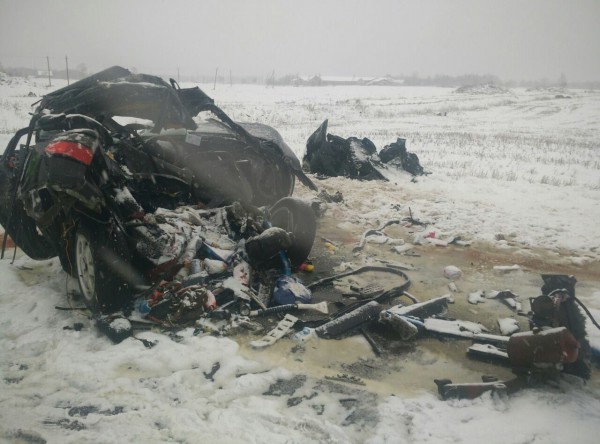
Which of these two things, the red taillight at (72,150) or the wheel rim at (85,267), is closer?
the red taillight at (72,150)

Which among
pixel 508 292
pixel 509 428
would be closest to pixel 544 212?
pixel 508 292

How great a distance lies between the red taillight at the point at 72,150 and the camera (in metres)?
3.11

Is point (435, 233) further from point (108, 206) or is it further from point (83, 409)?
point (83, 409)

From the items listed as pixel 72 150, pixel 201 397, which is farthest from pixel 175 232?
pixel 201 397

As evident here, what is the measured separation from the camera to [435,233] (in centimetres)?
646

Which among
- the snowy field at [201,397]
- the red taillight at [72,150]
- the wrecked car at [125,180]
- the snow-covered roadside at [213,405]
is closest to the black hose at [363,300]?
the snowy field at [201,397]

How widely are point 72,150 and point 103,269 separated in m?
1.00

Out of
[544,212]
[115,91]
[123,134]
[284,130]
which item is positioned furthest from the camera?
[284,130]

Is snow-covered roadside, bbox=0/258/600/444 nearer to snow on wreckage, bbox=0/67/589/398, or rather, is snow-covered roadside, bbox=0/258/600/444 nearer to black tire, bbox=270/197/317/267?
snow on wreckage, bbox=0/67/589/398

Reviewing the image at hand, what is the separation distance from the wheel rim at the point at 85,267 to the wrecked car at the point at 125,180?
10 millimetres

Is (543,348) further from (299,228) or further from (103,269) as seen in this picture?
(103,269)

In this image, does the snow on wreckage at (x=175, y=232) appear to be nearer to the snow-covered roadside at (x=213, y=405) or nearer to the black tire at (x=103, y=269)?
the black tire at (x=103, y=269)

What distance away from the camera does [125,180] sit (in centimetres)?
405

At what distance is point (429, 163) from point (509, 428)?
1073cm
